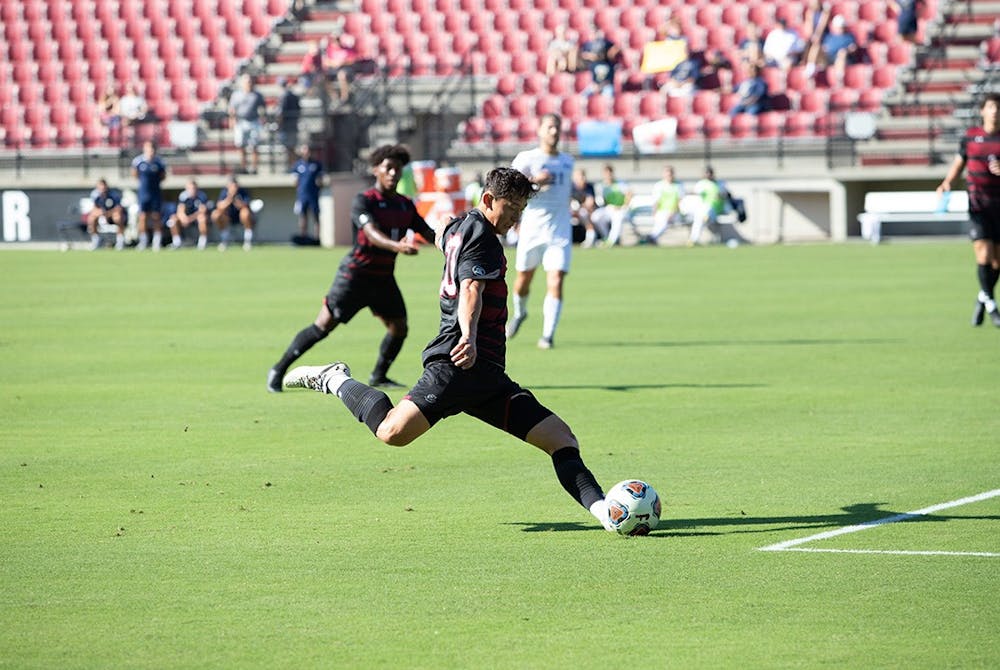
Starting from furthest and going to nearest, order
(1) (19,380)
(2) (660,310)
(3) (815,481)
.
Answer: (2) (660,310), (1) (19,380), (3) (815,481)

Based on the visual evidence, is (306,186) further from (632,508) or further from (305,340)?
(632,508)

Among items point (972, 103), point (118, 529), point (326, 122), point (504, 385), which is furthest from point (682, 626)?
point (326, 122)

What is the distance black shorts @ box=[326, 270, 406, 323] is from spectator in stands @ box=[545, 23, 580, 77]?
27.1 metres

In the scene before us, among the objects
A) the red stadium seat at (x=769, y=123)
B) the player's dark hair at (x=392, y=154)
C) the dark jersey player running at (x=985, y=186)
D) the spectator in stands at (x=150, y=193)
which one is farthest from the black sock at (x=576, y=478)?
the red stadium seat at (x=769, y=123)

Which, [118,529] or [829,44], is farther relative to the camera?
[829,44]

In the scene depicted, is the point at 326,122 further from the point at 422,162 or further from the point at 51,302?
the point at 51,302

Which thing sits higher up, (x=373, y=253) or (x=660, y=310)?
(x=373, y=253)

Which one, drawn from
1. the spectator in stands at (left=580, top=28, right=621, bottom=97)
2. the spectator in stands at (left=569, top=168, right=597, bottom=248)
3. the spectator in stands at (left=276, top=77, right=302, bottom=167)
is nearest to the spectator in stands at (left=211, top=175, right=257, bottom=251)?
the spectator in stands at (left=276, top=77, right=302, bottom=167)

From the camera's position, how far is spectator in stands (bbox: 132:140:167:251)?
3622cm

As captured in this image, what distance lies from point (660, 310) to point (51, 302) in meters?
8.30

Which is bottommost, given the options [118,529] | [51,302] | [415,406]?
[51,302]

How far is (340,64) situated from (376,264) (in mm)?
28157

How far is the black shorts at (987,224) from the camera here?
17.6 meters

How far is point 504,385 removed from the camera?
Answer: 8.09 metres
